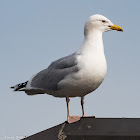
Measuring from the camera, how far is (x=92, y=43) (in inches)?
265

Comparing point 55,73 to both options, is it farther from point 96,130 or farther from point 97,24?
point 96,130

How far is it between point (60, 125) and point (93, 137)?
33.1 inches

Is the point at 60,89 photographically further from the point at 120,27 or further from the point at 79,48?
the point at 120,27

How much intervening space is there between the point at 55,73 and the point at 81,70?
0.73 meters

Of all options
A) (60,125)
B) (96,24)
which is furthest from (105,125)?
(96,24)

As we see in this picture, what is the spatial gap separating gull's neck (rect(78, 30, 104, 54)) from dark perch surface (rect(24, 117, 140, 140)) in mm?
1372

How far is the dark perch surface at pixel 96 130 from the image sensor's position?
5.25m

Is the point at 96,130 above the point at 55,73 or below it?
below

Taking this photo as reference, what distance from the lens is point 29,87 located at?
7.27 meters

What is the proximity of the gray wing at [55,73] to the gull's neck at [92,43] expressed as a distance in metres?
0.25

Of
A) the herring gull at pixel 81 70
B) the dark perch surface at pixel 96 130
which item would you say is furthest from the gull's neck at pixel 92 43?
the dark perch surface at pixel 96 130

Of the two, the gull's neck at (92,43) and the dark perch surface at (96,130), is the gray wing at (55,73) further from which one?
the dark perch surface at (96,130)

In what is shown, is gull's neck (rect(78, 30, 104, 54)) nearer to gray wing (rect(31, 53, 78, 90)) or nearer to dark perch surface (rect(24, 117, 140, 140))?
gray wing (rect(31, 53, 78, 90))

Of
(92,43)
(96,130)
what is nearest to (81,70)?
(92,43)
